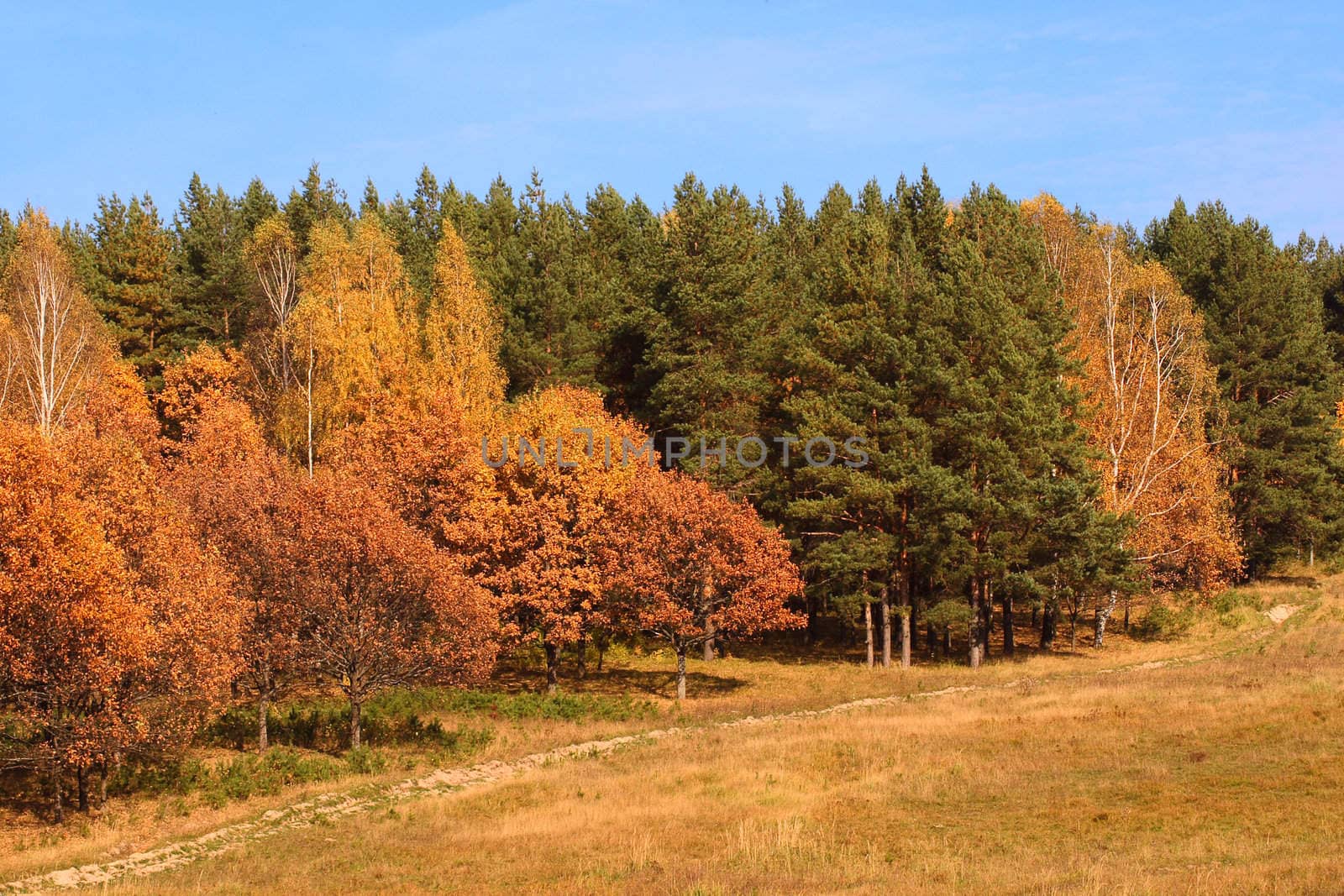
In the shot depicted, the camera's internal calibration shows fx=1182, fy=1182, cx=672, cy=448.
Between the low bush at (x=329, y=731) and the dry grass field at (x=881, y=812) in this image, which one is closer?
the dry grass field at (x=881, y=812)

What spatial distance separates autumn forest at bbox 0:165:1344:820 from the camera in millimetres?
35719

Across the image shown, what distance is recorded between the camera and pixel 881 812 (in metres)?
30.4

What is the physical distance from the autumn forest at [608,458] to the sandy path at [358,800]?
3889 mm

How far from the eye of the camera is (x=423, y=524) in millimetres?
53969

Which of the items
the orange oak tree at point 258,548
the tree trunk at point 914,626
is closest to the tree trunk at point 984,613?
the tree trunk at point 914,626

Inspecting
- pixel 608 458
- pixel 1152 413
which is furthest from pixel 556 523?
pixel 1152 413

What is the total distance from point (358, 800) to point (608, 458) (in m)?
23.7

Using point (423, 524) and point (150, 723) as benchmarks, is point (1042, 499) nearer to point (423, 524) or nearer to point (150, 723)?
point (423, 524)

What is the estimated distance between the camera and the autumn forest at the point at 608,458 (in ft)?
117

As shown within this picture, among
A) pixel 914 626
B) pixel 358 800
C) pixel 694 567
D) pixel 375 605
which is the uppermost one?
pixel 694 567

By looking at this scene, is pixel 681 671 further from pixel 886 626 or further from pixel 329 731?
pixel 329 731

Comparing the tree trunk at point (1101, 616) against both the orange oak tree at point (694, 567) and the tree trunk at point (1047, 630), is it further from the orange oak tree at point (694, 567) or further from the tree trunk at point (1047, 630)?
the orange oak tree at point (694, 567)

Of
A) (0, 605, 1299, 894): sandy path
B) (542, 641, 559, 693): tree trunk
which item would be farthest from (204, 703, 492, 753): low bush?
(542, 641, 559, 693): tree trunk

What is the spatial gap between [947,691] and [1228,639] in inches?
772
